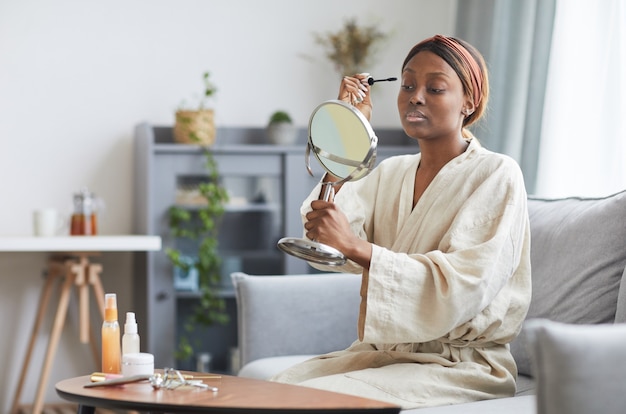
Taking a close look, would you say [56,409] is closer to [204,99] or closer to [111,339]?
[204,99]

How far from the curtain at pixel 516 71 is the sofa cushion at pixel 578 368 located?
6.97ft

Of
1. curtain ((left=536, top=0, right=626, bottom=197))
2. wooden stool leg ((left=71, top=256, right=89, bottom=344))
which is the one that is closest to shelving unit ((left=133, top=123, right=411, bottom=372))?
wooden stool leg ((left=71, top=256, right=89, bottom=344))

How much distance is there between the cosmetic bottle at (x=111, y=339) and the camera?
1710 mm

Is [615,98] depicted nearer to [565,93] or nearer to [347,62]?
[565,93]

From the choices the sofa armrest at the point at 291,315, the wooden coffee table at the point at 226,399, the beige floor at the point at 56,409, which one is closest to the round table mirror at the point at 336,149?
the wooden coffee table at the point at 226,399

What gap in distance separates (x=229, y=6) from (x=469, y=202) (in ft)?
7.99

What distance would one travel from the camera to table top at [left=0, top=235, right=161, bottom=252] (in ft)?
10.5

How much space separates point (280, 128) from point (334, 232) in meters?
2.15

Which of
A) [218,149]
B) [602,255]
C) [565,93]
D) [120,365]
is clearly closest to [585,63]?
[565,93]

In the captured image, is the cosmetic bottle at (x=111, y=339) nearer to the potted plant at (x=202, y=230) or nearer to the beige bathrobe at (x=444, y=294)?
the beige bathrobe at (x=444, y=294)

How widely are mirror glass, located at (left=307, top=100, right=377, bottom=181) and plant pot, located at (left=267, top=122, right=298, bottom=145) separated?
2059mm

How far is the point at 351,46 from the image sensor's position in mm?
3941

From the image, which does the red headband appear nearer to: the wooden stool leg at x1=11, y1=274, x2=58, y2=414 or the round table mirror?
the round table mirror

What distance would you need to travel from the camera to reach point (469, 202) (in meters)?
1.79
